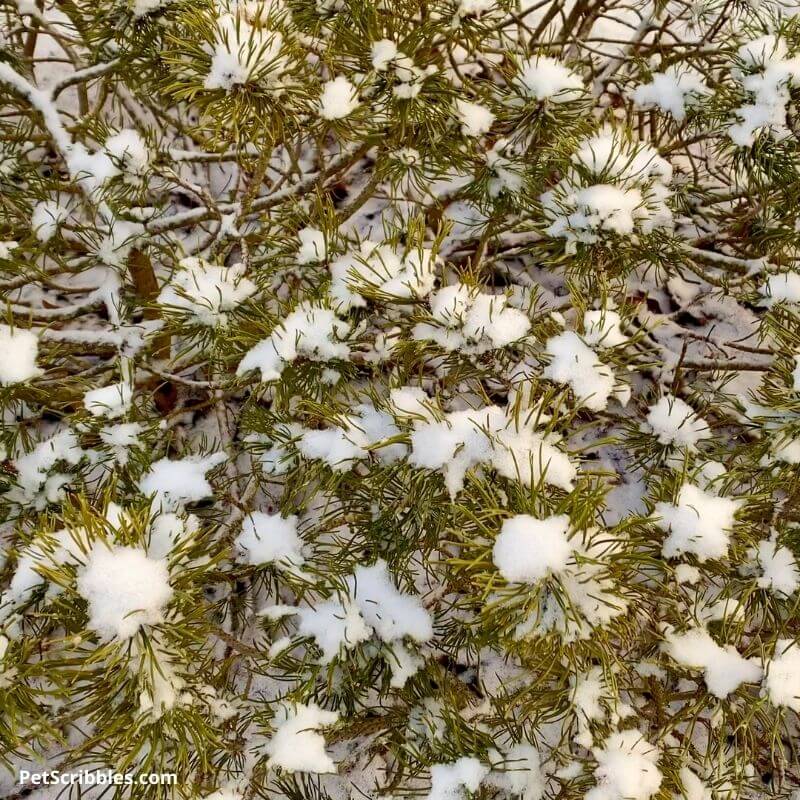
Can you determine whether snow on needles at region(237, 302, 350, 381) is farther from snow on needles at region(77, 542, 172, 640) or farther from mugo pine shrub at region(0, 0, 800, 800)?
Result: snow on needles at region(77, 542, 172, 640)

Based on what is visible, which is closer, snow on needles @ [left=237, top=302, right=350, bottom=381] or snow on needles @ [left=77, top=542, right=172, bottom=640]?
snow on needles @ [left=77, top=542, right=172, bottom=640]

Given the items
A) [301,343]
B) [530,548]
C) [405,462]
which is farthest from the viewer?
[301,343]

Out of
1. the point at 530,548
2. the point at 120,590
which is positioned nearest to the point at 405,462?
the point at 530,548

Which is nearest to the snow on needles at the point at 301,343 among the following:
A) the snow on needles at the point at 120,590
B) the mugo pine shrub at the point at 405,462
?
the mugo pine shrub at the point at 405,462

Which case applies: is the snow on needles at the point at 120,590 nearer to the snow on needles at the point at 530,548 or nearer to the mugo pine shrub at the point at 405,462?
the mugo pine shrub at the point at 405,462

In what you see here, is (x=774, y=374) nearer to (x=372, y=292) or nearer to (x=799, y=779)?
(x=372, y=292)

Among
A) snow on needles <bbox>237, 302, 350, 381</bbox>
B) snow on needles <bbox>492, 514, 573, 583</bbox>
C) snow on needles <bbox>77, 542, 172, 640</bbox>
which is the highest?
snow on needles <bbox>237, 302, 350, 381</bbox>

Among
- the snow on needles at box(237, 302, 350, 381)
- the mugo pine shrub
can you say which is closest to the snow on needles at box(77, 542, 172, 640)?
the mugo pine shrub

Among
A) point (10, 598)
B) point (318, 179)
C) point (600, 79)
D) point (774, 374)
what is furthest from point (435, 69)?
point (10, 598)

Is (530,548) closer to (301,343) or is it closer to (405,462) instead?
(405,462)

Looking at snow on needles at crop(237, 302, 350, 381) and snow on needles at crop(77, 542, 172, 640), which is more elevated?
snow on needles at crop(237, 302, 350, 381)

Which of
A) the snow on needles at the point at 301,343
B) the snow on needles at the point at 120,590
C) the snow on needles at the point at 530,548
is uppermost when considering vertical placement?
the snow on needles at the point at 301,343
